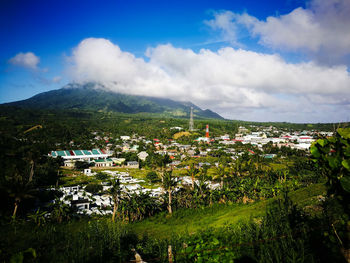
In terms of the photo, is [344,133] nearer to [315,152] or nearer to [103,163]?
[315,152]

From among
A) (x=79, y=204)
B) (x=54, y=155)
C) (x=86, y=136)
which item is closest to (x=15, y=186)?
(x=79, y=204)

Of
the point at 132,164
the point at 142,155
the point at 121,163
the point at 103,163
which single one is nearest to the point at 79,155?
the point at 103,163

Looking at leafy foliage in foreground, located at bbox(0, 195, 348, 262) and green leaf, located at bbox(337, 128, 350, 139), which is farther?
leafy foliage in foreground, located at bbox(0, 195, 348, 262)

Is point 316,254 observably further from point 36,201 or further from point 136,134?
point 136,134

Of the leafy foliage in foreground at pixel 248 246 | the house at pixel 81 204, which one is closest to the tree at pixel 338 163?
the leafy foliage in foreground at pixel 248 246

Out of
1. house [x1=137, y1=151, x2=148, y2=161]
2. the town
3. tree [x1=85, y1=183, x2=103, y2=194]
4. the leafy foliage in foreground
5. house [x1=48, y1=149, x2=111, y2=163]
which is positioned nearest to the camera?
the leafy foliage in foreground

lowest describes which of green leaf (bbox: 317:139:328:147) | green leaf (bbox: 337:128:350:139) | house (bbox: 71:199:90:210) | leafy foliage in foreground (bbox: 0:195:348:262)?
house (bbox: 71:199:90:210)

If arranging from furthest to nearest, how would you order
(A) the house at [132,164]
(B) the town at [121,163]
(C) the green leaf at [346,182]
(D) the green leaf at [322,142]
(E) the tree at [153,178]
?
(A) the house at [132,164]
(E) the tree at [153,178]
(B) the town at [121,163]
(D) the green leaf at [322,142]
(C) the green leaf at [346,182]

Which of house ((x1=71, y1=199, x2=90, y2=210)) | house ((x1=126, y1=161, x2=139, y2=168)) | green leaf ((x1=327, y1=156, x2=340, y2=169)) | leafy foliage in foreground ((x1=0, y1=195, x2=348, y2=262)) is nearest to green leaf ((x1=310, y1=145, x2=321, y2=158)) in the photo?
green leaf ((x1=327, y1=156, x2=340, y2=169))

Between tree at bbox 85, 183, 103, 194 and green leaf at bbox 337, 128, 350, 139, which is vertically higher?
green leaf at bbox 337, 128, 350, 139

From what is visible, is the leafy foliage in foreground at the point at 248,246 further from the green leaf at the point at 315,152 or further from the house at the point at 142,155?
the house at the point at 142,155

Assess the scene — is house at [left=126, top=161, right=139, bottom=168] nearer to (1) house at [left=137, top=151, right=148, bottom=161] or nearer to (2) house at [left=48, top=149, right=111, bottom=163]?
(1) house at [left=137, top=151, right=148, bottom=161]
